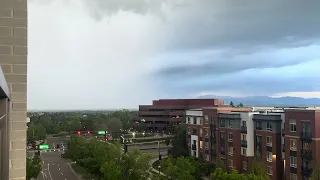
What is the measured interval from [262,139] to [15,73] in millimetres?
30230

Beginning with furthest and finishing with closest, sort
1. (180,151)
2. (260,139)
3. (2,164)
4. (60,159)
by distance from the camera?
(60,159), (180,151), (260,139), (2,164)

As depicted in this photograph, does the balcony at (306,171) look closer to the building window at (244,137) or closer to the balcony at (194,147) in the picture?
the building window at (244,137)

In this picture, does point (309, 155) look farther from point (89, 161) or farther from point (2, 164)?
point (2, 164)

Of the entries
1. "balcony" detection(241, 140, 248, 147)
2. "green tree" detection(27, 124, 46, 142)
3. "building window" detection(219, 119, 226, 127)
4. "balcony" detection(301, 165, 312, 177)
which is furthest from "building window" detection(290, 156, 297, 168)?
"green tree" detection(27, 124, 46, 142)

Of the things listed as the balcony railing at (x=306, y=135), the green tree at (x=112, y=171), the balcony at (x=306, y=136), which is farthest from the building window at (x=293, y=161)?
the green tree at (x=112, y=171)

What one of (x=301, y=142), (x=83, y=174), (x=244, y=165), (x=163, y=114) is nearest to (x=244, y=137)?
(x=244, y=165)

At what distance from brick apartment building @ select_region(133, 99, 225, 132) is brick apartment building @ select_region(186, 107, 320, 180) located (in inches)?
1703

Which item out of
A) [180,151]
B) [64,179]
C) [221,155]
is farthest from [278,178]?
[64,179]

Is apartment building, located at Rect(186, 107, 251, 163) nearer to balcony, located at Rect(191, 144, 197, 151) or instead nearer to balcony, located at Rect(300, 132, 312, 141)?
balcony, located at Rect(191, 144, 197, 151)

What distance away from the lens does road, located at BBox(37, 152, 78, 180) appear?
37.2m

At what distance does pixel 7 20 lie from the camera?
4.48m

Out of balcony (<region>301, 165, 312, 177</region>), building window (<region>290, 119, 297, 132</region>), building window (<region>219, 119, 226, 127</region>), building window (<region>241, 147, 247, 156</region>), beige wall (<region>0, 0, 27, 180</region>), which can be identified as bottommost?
balcony (<region>301, 165, 312, 177</region>)

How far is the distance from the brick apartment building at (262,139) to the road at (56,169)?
51.0 feet

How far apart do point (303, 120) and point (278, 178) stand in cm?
599
